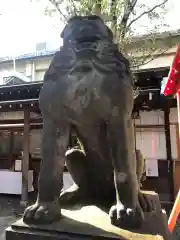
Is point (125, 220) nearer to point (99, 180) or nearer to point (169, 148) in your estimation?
point (99, 180)

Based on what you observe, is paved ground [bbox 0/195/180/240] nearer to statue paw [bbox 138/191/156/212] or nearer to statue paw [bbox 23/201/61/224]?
statue paw [bbox 138/191/156/212]

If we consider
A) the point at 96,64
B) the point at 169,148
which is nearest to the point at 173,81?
the point at 96,64

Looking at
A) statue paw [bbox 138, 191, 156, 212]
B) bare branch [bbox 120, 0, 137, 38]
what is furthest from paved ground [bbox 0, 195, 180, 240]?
bare branch [bbox 120, 0, 137, 38]

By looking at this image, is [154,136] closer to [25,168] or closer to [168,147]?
[168,147]

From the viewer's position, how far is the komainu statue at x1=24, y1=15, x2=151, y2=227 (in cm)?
160

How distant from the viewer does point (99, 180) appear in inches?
76.8

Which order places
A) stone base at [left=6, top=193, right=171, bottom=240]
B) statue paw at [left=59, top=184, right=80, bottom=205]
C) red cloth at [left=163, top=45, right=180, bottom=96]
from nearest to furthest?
stone base at [left=6, top=193, right=171, bottom=240] → statue paw at [left=59, top=184, right=80, bottom=205] → red cloth at [left=163, top=45, right=180, bottom=96]

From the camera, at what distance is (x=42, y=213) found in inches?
62.1

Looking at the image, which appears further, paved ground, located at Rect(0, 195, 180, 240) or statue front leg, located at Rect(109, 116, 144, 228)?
paved ground, located at Rect(0, 195, 180, 240)

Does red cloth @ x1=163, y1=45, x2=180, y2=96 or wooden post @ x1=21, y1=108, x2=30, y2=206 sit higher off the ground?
red cloth @ x1=163, y1=45, x2=180, y2=96

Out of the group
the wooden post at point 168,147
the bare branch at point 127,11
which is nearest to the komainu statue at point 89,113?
the bare branch at point 127,11

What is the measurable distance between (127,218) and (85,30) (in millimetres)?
1285

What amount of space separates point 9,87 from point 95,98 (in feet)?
25.7

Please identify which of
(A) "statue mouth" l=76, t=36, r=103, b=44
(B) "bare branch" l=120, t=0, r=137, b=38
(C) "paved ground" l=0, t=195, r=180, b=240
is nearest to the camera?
(A) "statue mouth" l=76, t=36, r=103, b=44
